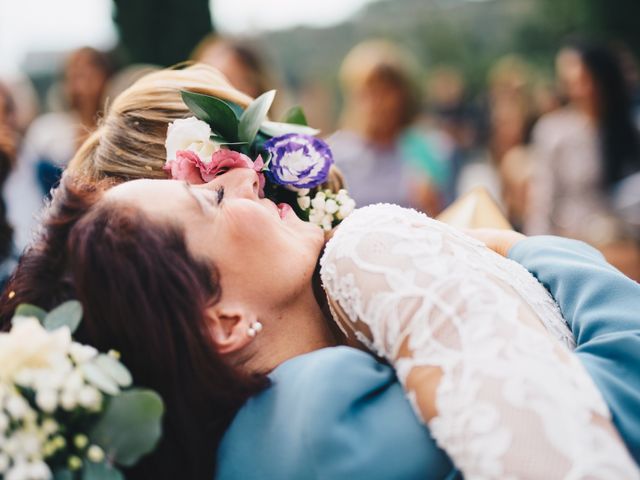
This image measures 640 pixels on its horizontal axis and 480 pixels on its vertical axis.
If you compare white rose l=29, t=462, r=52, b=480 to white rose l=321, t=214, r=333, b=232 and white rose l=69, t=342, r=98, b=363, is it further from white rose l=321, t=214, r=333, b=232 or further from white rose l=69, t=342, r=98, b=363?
white rose l=321, t=214, r=333, b=232

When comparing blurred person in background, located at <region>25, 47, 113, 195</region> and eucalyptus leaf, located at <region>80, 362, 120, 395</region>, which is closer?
eucalyptus leaf, located at <region>80, 362, 120, 395</region>

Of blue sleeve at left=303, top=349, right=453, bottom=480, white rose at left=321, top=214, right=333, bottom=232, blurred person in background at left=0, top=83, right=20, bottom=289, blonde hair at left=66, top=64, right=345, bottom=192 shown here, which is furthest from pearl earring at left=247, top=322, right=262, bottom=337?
blurred person in background at left=0, top=83, right=20, bottom=289

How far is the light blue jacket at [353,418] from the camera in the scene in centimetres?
139

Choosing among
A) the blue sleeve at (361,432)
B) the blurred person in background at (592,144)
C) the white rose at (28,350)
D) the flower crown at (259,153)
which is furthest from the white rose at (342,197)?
the blurred person in background at (592,144)

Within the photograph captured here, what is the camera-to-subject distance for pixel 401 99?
4.92 m

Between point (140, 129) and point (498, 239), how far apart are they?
1129mm

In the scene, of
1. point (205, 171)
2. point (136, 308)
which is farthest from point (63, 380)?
point (205, 171)

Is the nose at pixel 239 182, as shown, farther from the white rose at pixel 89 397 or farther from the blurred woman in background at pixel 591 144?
the blurred woman in background at pixel 591 144

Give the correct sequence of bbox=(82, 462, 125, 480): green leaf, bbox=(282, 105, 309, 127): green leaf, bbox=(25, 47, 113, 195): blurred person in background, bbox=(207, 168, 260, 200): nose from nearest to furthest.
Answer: bbox=(82, 462, 125, 480): green leaf, bbox=(207, 168, 260, 200): nose, bbox=(282, 105, 309, 127): green leaf, bbox=(25, 47, 113, 195): blurred person in background

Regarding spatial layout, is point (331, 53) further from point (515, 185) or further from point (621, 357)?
point (621, 357)

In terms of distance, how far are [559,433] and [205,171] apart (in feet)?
3.65

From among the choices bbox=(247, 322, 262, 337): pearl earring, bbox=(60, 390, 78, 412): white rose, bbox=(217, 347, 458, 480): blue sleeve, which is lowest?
bbox=(217, 347, 458, 480): blue sleeve

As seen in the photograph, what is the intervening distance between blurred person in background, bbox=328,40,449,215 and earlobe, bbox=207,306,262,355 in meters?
3.15

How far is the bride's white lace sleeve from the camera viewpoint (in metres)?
1.26
